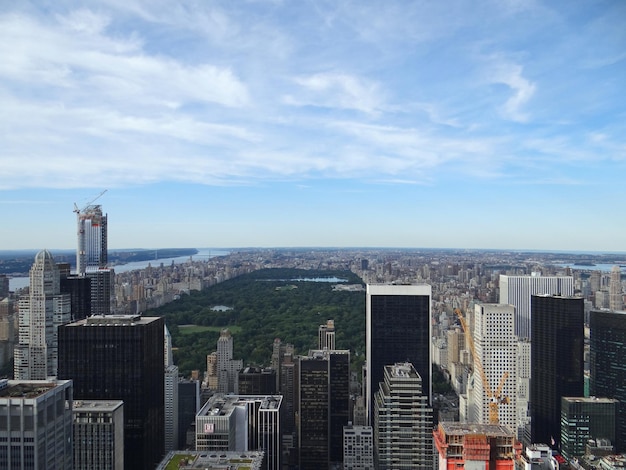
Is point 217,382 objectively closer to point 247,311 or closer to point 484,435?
point 247,311

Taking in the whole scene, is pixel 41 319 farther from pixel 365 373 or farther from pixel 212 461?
pixel 212 461

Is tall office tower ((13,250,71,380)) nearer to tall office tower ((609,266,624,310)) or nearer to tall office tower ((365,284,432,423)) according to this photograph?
tall office tower ((365,284,432,423))

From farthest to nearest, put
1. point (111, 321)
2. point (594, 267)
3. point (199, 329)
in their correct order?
point (199, 329) → point (594, 267) → point (111, 321)

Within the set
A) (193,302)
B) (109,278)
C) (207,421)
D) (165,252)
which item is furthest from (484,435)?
(193,302)

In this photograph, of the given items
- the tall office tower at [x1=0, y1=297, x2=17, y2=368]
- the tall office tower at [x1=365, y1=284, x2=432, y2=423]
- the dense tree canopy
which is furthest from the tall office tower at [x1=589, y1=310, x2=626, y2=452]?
the tall office tower at [x1=0, y1=297, x2=17, y2=368]

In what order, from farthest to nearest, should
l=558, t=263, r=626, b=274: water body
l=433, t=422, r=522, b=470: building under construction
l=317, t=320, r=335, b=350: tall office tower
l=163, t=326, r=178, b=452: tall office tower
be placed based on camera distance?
l=317, t=320, r=335, b=350: tall office tower → l=163, t=326, r=178, b=452: tall office tower → l=558, t=263, r=626, b=274: water body → l=433, t=422, r=522, b=470: building under construction

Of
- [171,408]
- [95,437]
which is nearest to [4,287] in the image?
[171,408]
